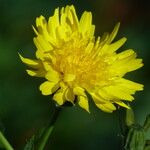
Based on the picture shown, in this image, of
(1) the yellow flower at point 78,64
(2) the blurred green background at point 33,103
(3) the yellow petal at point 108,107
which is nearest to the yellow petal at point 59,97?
(1) the yellow flower at point 78,64

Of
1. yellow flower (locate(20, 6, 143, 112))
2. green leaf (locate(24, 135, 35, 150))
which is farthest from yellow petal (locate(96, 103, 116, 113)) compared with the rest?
green leaf (locate(24, 135, 35, 150))

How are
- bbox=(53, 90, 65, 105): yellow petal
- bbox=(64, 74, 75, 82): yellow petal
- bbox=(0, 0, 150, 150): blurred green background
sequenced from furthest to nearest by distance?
bbox=(0, 0, 150, 150): blurred green background, bbox=(64, 74, 75, 82): yellow petal, bbox=(53, 90, 65, 105): yellow petal

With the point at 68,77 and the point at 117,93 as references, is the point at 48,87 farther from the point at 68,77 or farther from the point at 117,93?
the point at 117,93

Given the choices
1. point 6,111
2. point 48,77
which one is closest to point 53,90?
point 48,77

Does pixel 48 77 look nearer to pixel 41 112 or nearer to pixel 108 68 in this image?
pixel 108 68

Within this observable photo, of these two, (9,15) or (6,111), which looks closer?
(6,111)

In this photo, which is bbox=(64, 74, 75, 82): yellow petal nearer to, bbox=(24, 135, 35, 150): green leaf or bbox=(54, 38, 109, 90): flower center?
bbox=(54, 38, 109, 90): flower center

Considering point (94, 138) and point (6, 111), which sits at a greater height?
point (6, 111)

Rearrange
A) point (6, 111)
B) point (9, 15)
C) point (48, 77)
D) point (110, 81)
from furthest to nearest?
1. point (9, 15)
2. point (6, 111)
3. point (110, 81)
4. point (48, 77)
